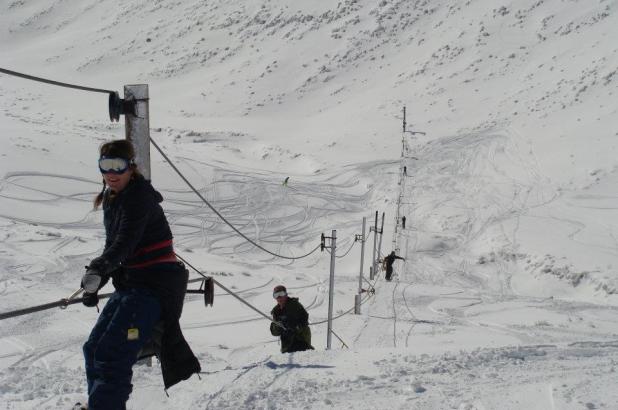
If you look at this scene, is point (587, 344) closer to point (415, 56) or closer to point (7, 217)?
point (7, 217)

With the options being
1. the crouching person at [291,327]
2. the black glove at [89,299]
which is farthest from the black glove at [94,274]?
the crouching person at [291,327]

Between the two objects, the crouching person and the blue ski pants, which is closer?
the blue ski pants

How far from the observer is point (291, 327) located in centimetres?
665

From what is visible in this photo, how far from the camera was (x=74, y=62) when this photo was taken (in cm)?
6116

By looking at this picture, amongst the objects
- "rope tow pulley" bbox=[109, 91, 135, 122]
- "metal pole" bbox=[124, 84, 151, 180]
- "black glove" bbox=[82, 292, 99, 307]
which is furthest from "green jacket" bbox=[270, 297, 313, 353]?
"black glove" bbox=[82, 292, 99, 307]

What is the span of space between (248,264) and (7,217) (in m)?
9.02

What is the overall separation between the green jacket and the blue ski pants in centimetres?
377

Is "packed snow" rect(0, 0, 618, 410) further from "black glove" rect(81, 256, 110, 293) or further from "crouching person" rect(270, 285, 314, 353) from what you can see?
"black glove" rect(81, 256, 110, 293)

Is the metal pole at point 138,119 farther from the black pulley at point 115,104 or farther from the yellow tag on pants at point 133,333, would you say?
the yellow tag on pants at point 133,333

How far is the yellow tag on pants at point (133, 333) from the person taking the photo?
9.42 feet

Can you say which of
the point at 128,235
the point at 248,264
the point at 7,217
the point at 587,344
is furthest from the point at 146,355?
the point at 7,217

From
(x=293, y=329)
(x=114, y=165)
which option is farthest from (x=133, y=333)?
(x=293, y=329)

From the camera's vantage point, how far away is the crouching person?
6.62 metres

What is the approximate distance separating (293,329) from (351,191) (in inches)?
878
